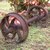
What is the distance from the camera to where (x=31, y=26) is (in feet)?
21.5

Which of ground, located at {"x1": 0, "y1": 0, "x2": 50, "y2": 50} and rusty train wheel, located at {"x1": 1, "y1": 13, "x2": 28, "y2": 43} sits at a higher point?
rusty train wheel, located at {"x1": 1, "y1": 13, "x2": 28, "y2": 43}

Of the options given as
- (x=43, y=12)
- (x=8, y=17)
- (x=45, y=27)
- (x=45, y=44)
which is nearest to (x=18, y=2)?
(x=43, y=12)

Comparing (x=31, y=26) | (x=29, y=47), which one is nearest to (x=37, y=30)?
(x=31, y=26)

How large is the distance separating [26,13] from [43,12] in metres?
0.59

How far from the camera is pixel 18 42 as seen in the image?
4.81m

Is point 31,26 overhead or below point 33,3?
below

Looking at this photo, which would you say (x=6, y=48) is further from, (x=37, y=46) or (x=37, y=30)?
(x=37, y=30)

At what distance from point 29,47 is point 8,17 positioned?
38.0 inches

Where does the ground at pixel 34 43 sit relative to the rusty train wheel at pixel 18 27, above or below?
below

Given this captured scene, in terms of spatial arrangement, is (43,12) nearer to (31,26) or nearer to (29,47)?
(31,26)

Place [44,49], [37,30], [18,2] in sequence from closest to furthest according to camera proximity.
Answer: [44,49] → [37,30] → [18,2]

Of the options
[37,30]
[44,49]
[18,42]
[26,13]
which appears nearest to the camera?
[44,49]

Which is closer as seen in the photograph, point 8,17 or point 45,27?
point 8,17

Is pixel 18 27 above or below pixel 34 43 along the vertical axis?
above
